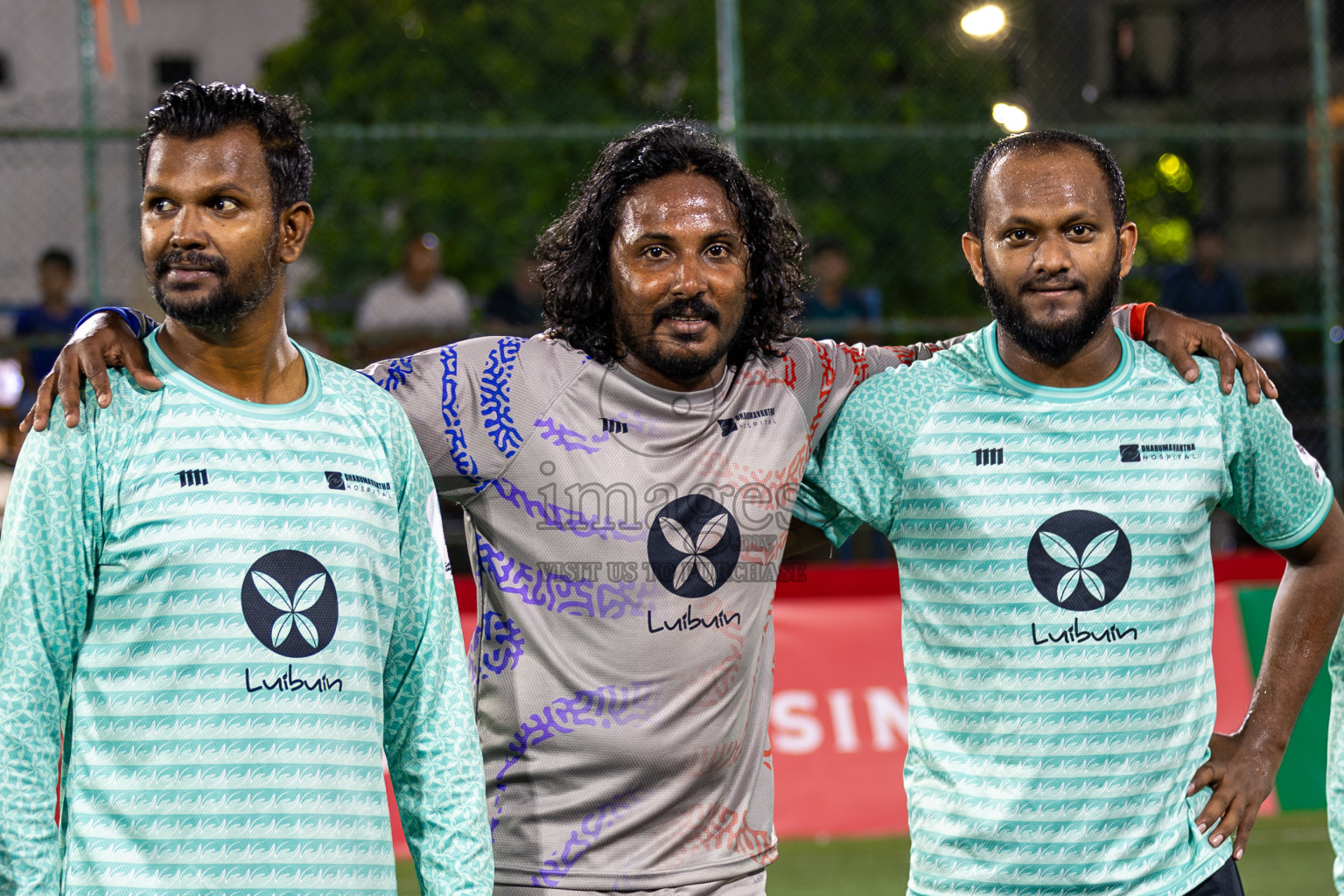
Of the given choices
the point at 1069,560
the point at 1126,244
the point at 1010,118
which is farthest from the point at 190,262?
the point at 1010,118

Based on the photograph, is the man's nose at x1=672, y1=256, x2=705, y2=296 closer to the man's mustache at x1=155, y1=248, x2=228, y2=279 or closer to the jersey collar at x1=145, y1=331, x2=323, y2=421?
the jersey collar at x1=145, y1=331, x2=323, y2=421

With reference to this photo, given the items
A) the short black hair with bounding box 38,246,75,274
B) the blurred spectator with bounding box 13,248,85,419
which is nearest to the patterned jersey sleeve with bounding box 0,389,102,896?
the blurred spectator with bounding box 13,248,85,419

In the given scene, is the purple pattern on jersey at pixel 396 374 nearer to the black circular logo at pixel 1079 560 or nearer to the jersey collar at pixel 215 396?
the jersey collar at pixel 215 396

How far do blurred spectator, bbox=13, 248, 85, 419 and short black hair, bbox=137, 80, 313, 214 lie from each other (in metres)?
5.19

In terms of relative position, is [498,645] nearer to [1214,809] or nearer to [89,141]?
[1214,809]

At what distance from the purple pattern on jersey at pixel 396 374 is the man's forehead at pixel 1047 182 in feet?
4.44

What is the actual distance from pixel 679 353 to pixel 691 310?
0.31 feet

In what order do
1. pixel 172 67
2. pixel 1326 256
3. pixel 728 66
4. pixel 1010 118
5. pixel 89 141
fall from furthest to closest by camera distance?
pixel 172 67 → pixel 1010 118 → pixel 1326 256 → pixel 728 66 → pixel 89 141

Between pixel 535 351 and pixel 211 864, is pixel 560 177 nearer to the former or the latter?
pixel 535 351

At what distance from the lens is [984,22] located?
15.1 metres

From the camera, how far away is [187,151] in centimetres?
272

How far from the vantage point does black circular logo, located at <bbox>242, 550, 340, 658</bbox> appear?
2.60 metres

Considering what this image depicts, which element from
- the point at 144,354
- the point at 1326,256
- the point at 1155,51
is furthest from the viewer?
the point at 1155,51

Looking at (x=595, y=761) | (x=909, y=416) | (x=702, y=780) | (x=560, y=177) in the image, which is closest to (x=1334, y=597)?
(x=909, y=416)
